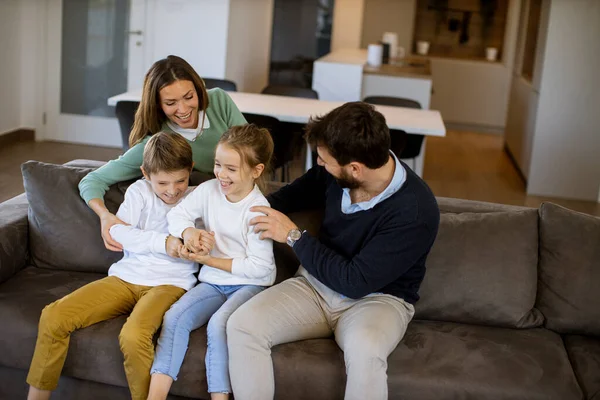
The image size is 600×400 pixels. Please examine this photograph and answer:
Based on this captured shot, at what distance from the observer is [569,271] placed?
2.74m

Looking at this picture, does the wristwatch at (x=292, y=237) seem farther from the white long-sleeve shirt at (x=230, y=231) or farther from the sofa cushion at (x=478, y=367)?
the sofa cushion at (x=478, y=367)

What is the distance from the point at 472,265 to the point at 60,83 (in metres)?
5.69

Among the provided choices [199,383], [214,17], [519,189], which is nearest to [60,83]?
[214,17]

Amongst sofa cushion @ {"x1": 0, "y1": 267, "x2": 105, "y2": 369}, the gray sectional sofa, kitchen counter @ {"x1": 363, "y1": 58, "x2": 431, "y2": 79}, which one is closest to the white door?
kitchen counter @ {"x1": 363, "y1": 58, "x2": 431, "y2": 79}

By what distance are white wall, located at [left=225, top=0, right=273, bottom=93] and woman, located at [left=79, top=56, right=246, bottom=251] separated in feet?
14.7

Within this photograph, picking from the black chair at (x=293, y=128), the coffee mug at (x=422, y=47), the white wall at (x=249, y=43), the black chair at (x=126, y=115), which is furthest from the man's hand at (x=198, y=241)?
the coffee mug at (x=422, y=47)

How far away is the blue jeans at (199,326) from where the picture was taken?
239 cm

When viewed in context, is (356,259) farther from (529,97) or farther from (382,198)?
(529,97)

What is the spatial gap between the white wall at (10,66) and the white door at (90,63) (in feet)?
0.92

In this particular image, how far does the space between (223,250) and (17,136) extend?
5387mm

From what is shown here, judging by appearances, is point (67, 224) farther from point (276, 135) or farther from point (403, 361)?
point (276, 135)

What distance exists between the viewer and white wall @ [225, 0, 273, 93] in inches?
300

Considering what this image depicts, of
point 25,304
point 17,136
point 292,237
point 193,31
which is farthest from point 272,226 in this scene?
point 17,136

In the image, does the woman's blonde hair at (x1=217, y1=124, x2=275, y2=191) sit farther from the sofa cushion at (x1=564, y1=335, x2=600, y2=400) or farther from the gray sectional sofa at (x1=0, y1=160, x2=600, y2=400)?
the sofa cushion at (x1=564, y1=335, x2=600, y2=400)
